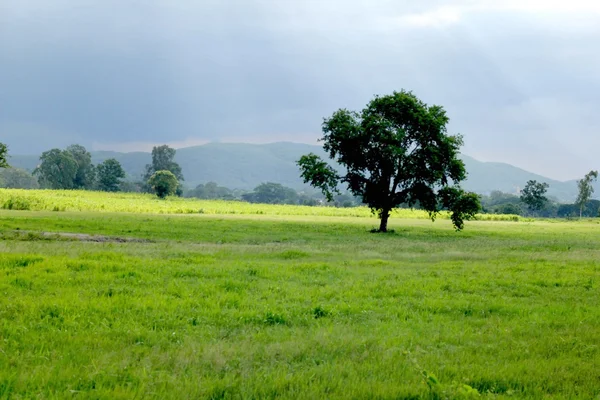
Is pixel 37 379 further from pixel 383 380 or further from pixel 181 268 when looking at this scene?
pixel 181 268

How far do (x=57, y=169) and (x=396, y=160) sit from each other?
142742 millimetres

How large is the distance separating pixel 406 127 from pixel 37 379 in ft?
143

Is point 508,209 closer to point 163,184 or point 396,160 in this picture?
point 163,184

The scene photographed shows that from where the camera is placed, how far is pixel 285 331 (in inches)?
344

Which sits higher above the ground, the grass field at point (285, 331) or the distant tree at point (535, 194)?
the distant tree at point (535, 194)

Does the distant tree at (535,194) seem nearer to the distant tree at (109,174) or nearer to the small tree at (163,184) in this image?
the small tree at (163,184)

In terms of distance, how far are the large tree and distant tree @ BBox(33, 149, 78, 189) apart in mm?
134662

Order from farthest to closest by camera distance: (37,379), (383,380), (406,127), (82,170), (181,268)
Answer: (82,170) < (406,127) < (181,268) < (383,380) < (37,379)

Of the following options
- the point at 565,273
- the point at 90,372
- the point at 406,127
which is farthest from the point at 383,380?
the point at 406,127

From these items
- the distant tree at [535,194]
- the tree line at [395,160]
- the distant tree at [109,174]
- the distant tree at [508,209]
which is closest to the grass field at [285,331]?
the tree line at [395,160]

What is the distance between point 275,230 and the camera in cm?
4216

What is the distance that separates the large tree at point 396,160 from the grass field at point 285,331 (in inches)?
1158

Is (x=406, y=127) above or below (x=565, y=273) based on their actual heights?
above

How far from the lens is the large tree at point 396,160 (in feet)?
149
